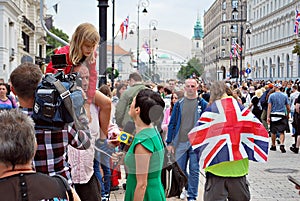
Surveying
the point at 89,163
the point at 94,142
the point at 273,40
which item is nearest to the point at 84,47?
the point at 94,142

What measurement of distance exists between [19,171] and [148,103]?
5.97 feet

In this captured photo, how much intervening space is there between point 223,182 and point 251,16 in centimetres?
8844

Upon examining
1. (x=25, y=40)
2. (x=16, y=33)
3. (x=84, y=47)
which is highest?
(x=25, y=40)

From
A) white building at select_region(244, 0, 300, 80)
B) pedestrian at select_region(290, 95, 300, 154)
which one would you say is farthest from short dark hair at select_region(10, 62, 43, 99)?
white building at select_region(244, 0, 300, 80)

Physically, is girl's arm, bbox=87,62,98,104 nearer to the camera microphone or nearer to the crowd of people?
the crowd of people

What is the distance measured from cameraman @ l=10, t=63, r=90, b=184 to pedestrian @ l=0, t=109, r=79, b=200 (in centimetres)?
79

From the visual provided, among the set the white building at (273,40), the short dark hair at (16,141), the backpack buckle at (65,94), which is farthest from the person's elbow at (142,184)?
the white building at (273,40)

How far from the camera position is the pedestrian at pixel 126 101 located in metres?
4.48

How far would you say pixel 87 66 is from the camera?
3.72 metres

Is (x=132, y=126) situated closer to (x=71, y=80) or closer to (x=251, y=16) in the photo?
(x=71, y=80)

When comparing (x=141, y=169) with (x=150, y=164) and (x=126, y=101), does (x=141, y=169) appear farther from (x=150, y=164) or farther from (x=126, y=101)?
(x=126, y=101)

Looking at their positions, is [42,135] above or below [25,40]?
below

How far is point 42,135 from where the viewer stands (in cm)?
358

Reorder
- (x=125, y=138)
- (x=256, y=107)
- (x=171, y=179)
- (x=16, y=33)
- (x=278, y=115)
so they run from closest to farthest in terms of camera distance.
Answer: (x=125, y=138) → (x=171, y=179) → (x=278, y=115) → (x=256, y=107) → (x=16, y=33)
